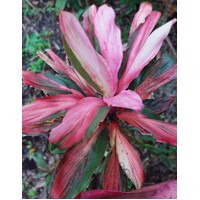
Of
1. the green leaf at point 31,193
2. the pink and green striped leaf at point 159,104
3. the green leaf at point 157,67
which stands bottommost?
the green leaf at point 31,193

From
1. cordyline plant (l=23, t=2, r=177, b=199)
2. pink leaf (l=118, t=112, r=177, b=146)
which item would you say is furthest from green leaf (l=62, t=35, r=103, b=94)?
pink leaf (l=118, t=112, r=177, b=146)

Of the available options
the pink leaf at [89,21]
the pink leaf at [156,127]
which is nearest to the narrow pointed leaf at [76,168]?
the pink leaf at [156,127]

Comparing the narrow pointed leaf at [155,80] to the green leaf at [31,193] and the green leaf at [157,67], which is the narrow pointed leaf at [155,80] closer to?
the green leaf at [157,67]

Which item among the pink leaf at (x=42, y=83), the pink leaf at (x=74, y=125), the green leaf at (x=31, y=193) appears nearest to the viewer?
the pink leaf at (x=74, y=125)

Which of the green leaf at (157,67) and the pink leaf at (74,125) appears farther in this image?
the green leaf at (157,67)

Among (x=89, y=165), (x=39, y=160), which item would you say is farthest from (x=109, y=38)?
(x=39, y=160)

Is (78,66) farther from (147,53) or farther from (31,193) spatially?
(31,193)

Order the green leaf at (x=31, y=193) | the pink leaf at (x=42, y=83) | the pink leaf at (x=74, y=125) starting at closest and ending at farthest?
1. the pink leaf at (x=74, y=125)
2. the pink leaf at (x=42, y=83)
3. the green leaf at (x=31, y=193)
